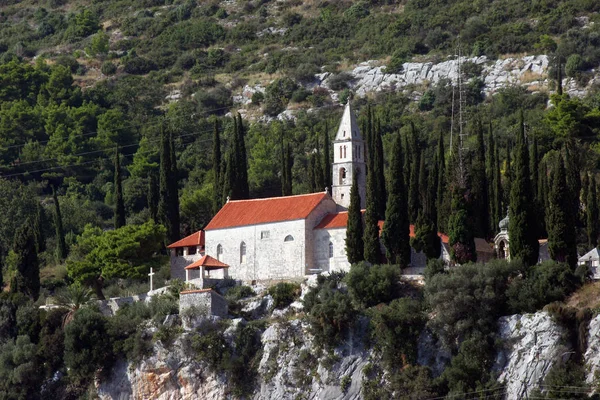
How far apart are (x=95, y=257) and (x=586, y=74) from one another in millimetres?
50084

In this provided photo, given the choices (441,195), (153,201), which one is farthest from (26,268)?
(441,195)

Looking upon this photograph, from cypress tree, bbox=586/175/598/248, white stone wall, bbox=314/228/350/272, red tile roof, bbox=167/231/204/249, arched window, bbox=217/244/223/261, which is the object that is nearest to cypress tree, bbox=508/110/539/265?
white stone wall, bbox=314/228/350/272

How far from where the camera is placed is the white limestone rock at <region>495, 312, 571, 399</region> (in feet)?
194

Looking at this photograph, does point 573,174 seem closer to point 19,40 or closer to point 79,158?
point 79,158

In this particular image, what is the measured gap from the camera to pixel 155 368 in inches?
2667

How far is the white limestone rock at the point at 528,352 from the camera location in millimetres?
59219

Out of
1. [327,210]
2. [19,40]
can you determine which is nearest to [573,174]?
[327,210]

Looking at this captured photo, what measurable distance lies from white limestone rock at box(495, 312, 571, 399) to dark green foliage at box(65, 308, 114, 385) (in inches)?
763

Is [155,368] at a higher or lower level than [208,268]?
lower

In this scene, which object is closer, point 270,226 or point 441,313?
point 441,313

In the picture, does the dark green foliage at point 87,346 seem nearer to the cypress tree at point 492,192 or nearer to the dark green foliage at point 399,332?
the dark green foliage at point 399,332

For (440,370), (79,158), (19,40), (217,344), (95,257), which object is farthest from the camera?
(19,40)

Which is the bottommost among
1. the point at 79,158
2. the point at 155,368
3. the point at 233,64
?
the point at 155,368

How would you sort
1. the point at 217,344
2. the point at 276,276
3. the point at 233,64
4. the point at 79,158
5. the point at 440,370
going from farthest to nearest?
the point at 233,64 < the point at 79,158 < the point at 276,276 < the point at 217,344 < the point at 440,370
